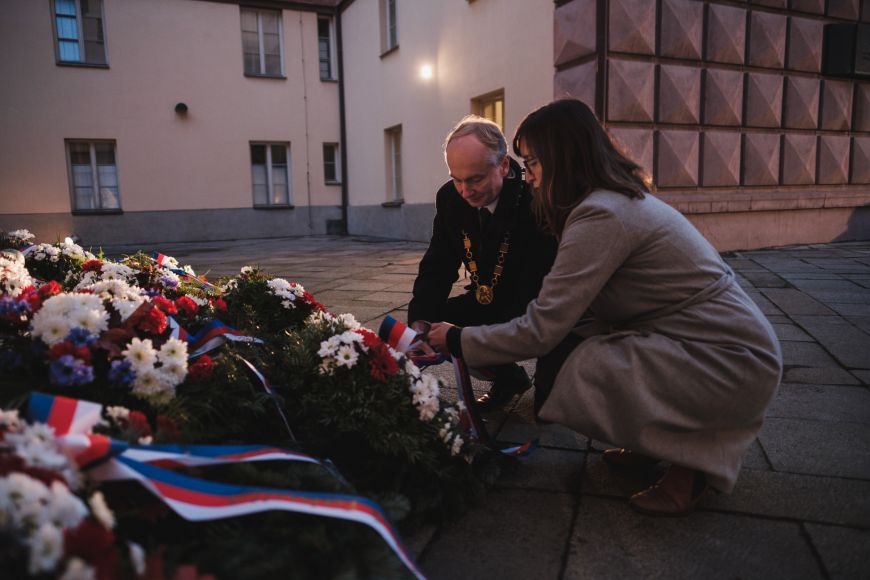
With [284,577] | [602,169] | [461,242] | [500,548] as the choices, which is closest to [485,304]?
[461,242]

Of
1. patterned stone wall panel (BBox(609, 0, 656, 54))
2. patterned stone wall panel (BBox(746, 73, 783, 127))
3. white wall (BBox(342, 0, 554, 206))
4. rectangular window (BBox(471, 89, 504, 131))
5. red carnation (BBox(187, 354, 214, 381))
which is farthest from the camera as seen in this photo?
rectangular window (BBox(471, 89, 504, 131))

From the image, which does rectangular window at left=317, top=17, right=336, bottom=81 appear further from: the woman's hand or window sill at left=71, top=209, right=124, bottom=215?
the woman's hand

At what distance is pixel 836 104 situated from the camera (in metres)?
8.36

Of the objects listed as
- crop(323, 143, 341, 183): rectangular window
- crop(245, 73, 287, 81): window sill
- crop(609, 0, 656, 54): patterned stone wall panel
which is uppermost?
crop(245, 73, 287, 81): window sill

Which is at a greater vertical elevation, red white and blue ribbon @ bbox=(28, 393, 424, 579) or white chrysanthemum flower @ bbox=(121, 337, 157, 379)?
white chrysanthemum flower @ bbox=(121, 337, 157, 379)

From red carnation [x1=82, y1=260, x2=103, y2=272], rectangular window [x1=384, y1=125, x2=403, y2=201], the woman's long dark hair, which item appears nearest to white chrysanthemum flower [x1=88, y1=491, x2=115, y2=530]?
the woman's long dark hair

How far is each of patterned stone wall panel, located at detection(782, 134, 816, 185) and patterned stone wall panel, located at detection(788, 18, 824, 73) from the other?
2.88ft

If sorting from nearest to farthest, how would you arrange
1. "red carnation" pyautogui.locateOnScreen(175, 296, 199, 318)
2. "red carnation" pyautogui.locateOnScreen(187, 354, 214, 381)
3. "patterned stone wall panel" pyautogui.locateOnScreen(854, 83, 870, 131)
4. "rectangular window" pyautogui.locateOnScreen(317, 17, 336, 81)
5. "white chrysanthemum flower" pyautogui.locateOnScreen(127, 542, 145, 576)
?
"white chrysanthemum flower" pyautogui.locateOnScreen(127, 542, 145, 576) → "red carnation" pyautogui.locateOnScreen(187, 354, 214, 381) → "red carnation" pyautogui.locateOnScreen(175, 296, 199, 318) → "patterned stone wall panel" pyautogui.locateOnScreen(854, 83, 870, 131) → "rectangular window" pyautogui.locateOnScreen(317, 17, 336, 81)

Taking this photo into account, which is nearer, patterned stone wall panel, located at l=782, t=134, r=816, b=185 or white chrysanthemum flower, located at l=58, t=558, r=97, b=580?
white chrysanthemum flower, located at l=58, t=558, r=97, b=580

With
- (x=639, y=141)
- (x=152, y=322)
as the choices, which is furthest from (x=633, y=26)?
(x=152, y=322)

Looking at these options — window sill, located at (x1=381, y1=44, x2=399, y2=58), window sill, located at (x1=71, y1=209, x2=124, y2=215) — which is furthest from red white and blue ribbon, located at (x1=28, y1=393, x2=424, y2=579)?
window sill, located at (x1=71, y1=209, x2=124, y2=215)

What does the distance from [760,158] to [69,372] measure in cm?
824

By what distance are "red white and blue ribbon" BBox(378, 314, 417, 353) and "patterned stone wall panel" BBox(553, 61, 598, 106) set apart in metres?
5.15

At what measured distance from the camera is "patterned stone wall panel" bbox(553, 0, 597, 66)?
655cm
